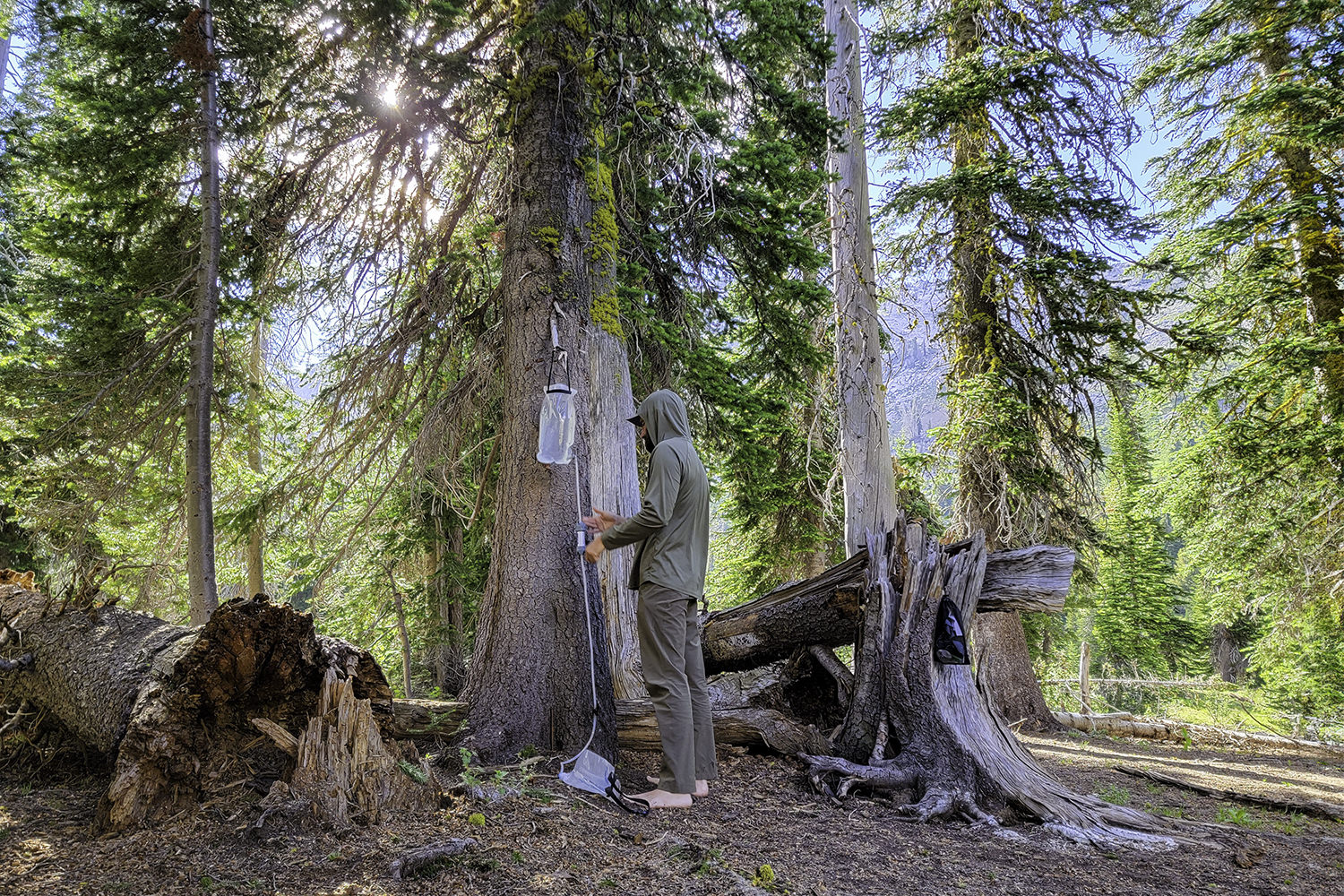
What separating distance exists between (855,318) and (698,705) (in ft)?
17.9

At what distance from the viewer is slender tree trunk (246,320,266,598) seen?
24.8 feet

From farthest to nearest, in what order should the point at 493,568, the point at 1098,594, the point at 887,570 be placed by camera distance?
the point at 1098,594
the point at 887,570
the point at 493,568

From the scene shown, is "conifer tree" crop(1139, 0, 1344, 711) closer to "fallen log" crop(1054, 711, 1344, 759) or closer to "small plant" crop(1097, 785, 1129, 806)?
"fallen log" crop(1054, 711, 1344, 759)

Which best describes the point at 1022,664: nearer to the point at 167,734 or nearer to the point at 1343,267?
the point at 1343,267

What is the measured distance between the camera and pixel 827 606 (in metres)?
5.21

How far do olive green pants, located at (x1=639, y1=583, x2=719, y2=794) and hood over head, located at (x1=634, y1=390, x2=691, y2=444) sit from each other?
0.91 m

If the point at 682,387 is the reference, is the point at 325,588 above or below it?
below

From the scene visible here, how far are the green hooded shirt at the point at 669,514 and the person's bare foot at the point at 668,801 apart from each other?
1105 millimetres

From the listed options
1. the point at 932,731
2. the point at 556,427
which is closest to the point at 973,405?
the point at 932,731

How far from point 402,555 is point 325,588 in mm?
2114

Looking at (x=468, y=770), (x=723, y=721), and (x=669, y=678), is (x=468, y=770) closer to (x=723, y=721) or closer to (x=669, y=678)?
(x=669, y=678)

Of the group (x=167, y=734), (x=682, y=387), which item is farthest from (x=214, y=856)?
(x=682, y=387)

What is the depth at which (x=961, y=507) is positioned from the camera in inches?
392

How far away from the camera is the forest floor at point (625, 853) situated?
255cm
